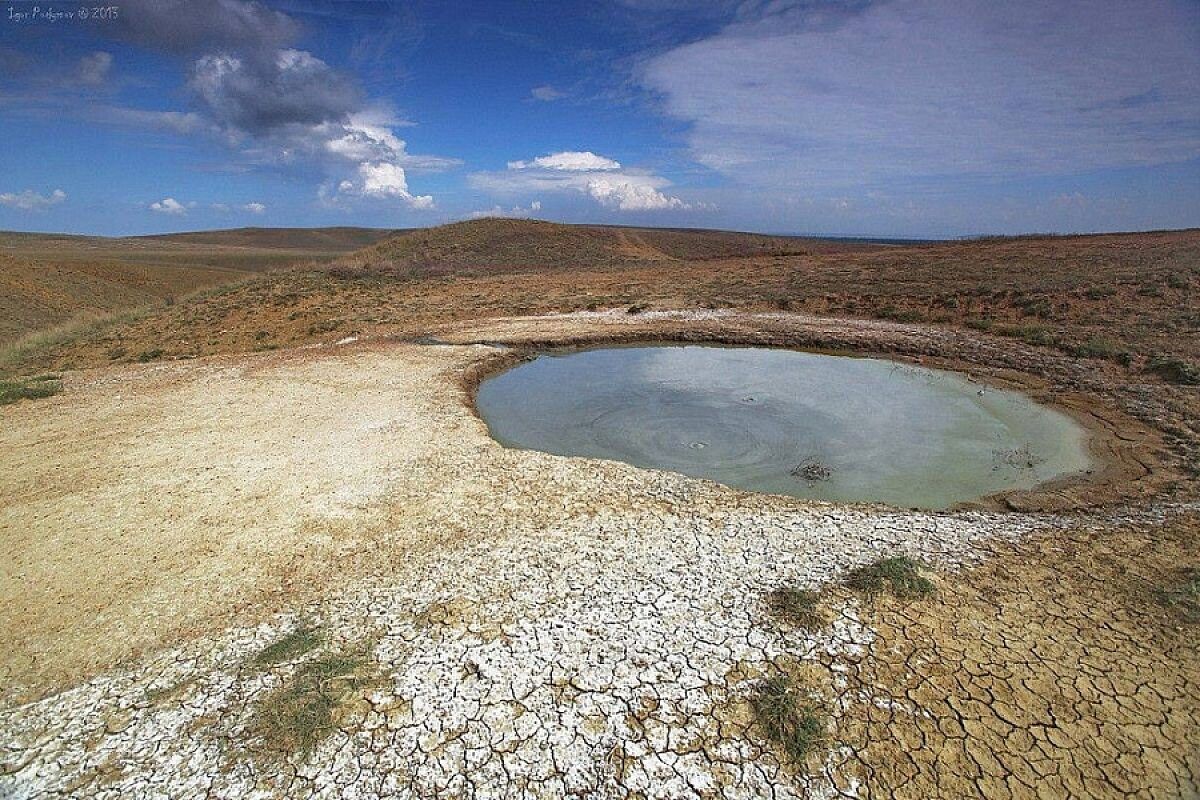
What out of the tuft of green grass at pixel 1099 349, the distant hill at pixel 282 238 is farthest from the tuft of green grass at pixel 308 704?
the distant hill at pixel 282 238

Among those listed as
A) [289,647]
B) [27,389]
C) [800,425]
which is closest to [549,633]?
[289,647]

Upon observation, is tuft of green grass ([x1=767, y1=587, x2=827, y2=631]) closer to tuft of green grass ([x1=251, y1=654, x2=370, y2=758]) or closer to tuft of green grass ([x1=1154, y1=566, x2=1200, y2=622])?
tuft of green grass ([x1=1154, y1=566, x2=1200, y2=622])

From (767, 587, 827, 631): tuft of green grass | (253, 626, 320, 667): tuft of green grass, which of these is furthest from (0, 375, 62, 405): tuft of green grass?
(767, 587, 827, 631): tuft of green grass

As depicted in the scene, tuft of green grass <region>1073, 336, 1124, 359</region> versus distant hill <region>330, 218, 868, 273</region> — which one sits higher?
distant hill <region>330, 218, 868, 273</region>

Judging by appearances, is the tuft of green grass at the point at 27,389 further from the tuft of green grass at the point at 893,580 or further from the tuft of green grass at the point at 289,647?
the tuft of green grass at the point at 893,580

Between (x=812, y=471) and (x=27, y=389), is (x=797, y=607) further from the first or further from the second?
(x=27, y=389)
